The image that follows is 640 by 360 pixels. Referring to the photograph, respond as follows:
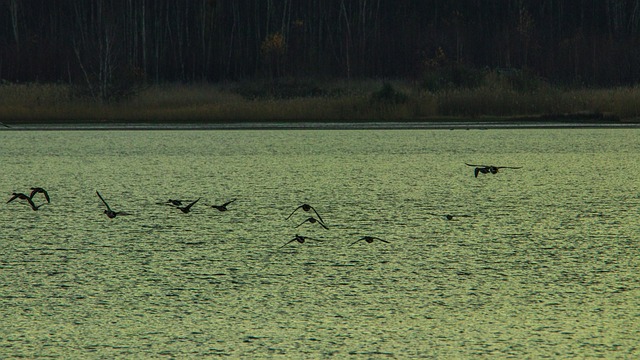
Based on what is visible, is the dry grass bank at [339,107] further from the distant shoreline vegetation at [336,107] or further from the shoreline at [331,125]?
the shoreline at [331,125]

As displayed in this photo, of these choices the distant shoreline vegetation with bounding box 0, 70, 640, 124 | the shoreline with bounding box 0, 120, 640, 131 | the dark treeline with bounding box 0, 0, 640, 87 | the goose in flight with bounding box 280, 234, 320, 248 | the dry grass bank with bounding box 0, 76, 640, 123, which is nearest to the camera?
the goose in flight with bounding box 280, 234, 320, 248

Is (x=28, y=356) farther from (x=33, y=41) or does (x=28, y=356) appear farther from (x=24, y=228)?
(x=33, y=41)

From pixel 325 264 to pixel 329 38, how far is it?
168ft

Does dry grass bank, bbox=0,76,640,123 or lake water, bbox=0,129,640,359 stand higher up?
dry grass bank, bbox=0,76,640,123

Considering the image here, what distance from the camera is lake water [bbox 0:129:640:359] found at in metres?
4.85

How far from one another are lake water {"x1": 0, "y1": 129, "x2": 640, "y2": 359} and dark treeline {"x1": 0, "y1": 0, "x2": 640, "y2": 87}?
33.6m

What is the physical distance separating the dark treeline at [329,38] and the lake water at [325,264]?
33.6 metres

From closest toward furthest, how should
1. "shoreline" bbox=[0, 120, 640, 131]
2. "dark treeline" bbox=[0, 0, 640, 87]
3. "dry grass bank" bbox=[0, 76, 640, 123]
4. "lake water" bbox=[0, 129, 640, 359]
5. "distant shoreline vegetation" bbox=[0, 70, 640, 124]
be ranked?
1. "lake water" bbox=[0, 129, 640, 359]
2. "shoreline" bbox=[0, 120, 640, 131]
3. "distant shoreline vegetation" bbox=[0, 70, 640, 124]
4. "dry grass bank" bbox=[0, 76, 640, 123]
5. "dark treeline" bbox=[0, 0, 640, 87]

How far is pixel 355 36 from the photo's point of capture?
5619 centimetres

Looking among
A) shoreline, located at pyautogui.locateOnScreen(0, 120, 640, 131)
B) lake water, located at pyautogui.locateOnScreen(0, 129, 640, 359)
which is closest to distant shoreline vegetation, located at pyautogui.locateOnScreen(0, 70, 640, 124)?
shoreline, located at pyautogui.locateOnScreen(0, 120, 640, 131)

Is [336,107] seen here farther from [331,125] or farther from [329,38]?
[329,38]

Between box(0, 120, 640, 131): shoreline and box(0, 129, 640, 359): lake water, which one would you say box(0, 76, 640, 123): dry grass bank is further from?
box(0, 129, 640, 359): lake water

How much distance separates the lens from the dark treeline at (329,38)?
49031mm

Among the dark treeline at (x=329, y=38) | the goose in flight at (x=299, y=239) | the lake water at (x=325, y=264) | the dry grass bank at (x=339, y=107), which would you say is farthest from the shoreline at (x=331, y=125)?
the goose in flight at (x=299, y=239)
